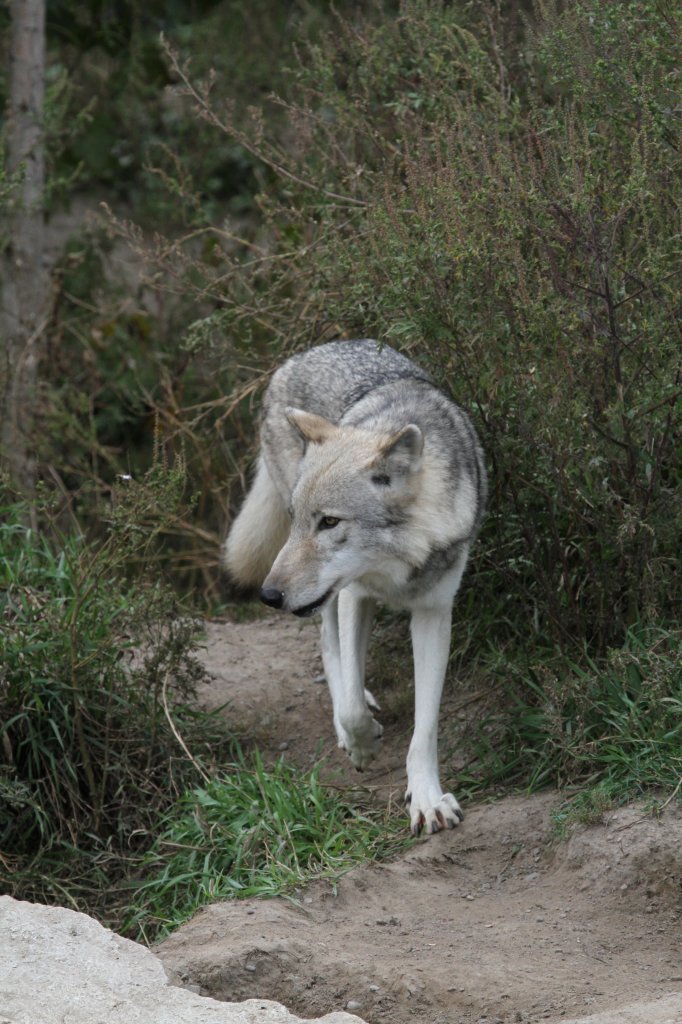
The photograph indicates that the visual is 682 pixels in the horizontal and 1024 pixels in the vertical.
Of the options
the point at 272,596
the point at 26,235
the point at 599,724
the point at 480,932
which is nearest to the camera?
the point at 480,932

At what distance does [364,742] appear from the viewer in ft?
16.9

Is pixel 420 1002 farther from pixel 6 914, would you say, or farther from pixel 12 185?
pixel 12 185

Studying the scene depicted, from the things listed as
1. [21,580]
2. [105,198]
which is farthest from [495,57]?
[105,198]

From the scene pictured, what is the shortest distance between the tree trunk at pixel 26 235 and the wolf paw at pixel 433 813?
11.8 ft

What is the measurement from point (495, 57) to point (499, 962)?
165 inches

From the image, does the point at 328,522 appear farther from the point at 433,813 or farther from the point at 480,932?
the point at 480,932

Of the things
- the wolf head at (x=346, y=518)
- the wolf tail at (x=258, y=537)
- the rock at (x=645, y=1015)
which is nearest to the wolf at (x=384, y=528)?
the wolf head at (x=346, y=518)

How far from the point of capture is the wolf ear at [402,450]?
4.60 metres

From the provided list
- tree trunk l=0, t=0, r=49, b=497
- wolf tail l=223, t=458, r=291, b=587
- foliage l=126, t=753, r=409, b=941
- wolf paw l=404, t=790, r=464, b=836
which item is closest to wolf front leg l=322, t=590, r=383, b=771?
foliage l=126, t=753, r=409, b=941

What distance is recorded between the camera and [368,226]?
5.55 metres

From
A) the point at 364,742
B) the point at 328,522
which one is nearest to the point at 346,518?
the point at 328,522

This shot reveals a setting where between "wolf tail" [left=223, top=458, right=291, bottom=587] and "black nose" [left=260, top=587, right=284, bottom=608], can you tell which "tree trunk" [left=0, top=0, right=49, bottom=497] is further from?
"black nose" [left=260, top=587, right=284, bottom=608]

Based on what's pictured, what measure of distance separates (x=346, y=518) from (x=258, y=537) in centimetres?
140

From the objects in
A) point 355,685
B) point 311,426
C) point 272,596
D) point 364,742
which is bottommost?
point 364,742
